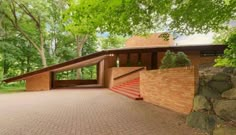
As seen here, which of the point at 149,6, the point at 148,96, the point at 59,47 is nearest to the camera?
the point at 149,6

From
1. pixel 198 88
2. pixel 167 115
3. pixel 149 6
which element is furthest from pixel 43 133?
pixel 149 6

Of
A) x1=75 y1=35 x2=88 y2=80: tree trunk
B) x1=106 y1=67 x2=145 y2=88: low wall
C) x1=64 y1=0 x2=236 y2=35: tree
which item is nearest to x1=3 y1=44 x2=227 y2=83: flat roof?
x1=106 y1=67 x2=145 y2=88: low wall

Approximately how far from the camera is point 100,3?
644 cm

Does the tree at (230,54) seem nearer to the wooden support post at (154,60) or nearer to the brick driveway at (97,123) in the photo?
the brick driveway at (97,123)

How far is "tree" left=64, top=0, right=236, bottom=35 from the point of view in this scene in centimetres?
657

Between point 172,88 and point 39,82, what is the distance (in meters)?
13.7

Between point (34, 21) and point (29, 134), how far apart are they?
20.7 meters

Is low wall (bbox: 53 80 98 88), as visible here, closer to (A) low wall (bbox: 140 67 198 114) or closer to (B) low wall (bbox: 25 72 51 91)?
(B) low wall (bbox: 25 72 51 91)

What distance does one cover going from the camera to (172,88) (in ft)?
24.6

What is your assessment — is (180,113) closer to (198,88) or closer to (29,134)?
(198,88)

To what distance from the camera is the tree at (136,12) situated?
6566mm

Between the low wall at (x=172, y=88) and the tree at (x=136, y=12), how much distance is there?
191 centimetres

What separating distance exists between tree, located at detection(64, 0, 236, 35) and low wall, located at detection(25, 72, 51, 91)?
1158cm

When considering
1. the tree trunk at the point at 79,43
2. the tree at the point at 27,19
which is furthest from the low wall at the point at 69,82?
the tree at the point at 27,19
